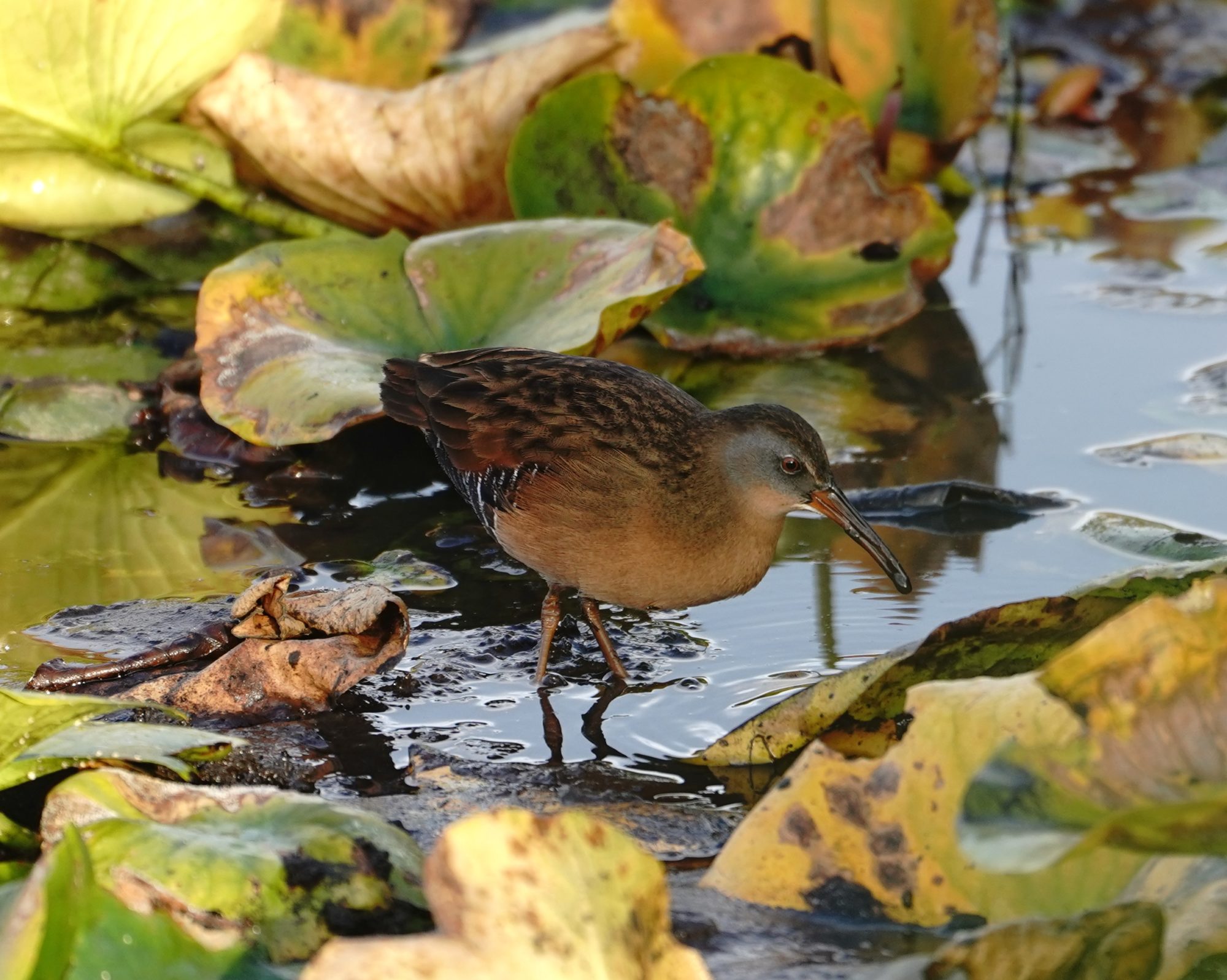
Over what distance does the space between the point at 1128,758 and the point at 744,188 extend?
314 centimetres

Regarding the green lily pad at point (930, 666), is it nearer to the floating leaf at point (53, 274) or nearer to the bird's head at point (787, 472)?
the bird's head at point (787, 472)

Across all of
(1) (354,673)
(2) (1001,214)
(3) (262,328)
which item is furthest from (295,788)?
(2) (1001,214)

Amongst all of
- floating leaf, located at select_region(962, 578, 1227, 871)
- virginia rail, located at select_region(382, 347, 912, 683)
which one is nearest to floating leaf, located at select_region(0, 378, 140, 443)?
virginia rail, located at select_region(382, 347, 912, 683)

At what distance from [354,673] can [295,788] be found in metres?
0.28

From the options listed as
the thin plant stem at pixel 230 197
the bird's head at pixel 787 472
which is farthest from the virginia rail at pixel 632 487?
the thin plant stem at pixel 230 197

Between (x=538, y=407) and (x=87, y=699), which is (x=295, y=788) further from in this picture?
(x=538, y=407)

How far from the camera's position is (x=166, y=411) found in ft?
15.8

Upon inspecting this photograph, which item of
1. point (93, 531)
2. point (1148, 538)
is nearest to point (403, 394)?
point (93, 531)

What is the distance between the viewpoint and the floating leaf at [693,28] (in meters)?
5.68

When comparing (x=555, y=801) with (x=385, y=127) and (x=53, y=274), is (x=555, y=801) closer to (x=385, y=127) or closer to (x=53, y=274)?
(x=385, y=127)

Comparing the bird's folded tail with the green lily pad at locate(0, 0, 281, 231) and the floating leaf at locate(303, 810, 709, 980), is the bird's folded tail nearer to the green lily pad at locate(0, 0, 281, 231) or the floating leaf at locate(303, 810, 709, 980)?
the green lily pad at locate(0, 0, 281, 231)

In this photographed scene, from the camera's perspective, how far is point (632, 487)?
3674 mm

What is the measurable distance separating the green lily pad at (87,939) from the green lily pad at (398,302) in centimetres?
208

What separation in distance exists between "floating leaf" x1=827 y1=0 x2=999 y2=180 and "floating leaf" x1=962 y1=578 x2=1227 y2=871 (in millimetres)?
3612
